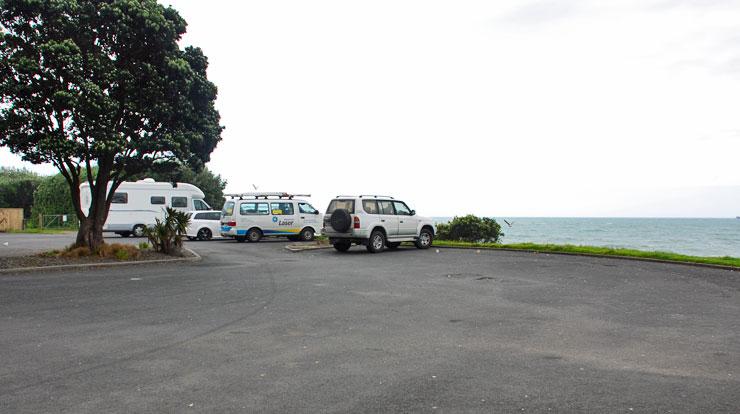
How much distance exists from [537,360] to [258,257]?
13.3 meters

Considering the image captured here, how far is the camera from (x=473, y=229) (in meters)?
26.7

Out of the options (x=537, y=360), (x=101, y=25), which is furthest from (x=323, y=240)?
(x=537, y=360)

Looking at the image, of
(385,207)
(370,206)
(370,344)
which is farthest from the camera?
(385,207)

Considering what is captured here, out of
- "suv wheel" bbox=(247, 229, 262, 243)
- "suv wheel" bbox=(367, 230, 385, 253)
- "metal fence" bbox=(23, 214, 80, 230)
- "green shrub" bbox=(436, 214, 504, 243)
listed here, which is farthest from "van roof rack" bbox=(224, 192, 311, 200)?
"metal fence" bbox=(23, 214, 80, 230)

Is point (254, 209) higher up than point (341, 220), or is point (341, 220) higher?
point (254, 209)

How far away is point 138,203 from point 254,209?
772 cm

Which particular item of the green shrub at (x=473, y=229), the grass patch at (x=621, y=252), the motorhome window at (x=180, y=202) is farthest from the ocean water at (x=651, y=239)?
the motorhome window at (x=180, y=202)

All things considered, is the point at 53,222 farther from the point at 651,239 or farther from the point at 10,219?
the point at 651,239

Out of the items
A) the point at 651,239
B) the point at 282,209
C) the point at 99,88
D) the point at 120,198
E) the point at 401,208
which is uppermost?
the point at 99,88

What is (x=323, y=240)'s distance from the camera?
24156 mm

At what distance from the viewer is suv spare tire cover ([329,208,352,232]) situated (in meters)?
19.0

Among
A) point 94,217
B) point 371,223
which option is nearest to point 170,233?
point 94,217

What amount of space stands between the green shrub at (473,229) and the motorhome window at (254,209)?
9.06 metres

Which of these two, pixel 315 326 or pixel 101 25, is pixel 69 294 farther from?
pixel 101 25
